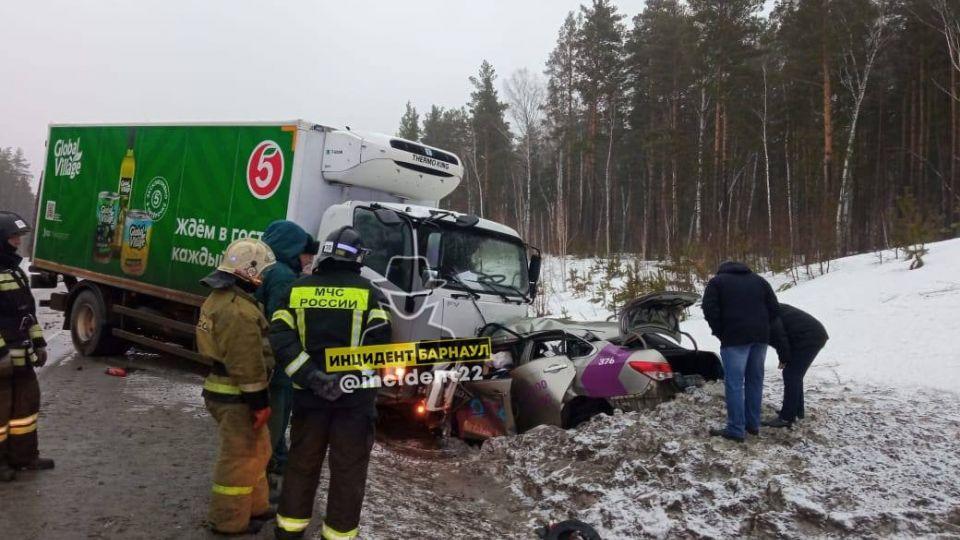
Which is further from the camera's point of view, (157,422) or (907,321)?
(907,321)

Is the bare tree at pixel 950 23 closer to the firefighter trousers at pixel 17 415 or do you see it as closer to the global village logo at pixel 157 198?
the global village logo at pixel 157 198

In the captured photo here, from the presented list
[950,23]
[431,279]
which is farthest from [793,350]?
[950,23]

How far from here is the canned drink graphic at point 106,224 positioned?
27.0 ft

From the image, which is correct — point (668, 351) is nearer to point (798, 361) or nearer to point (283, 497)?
point (798, 361)

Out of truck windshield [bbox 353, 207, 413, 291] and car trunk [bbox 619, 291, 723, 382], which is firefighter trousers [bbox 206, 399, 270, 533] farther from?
car trunk [bbox 619, 291, 723, 382]

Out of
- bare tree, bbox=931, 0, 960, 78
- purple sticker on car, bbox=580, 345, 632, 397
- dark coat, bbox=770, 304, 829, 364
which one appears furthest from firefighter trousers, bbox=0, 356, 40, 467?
bare tree, bbox=931, 0, 960, 78

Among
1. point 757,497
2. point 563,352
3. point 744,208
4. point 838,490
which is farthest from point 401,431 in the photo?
point 744,208

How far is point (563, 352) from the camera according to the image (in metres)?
5.89

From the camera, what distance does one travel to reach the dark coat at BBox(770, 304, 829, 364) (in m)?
5.66

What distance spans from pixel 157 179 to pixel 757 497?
7795 mm

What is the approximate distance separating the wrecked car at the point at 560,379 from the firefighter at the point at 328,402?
2287 mm

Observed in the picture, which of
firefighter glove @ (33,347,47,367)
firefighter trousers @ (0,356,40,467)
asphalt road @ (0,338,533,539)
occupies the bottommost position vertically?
asphalt road @ (0,338,533,539)

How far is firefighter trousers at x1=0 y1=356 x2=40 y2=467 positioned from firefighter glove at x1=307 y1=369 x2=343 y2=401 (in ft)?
7.91

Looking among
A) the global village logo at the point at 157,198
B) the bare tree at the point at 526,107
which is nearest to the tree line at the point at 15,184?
the bare tree at the point at 526,107
